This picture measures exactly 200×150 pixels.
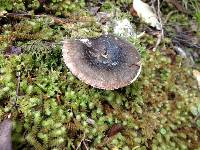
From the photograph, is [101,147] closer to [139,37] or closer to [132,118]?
[132,118]

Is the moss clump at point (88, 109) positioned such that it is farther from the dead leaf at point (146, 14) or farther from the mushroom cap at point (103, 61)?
the dead leaf at point (146, 14)

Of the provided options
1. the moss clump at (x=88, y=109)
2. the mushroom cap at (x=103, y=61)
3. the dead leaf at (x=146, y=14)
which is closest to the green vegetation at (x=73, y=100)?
the moss clump at (x=88, y=109)

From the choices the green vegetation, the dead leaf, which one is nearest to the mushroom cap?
the green vegetation

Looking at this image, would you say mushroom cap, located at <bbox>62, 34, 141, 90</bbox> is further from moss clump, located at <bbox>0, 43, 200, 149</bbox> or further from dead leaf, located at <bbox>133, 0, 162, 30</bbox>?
dead leaf, located at <bbox>133, 0, 162, 30</bbox>

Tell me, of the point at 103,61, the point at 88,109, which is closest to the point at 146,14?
the point at 103,61

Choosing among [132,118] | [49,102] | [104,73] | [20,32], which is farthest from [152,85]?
[20,32]

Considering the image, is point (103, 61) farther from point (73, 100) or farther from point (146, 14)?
point (146, 14)
